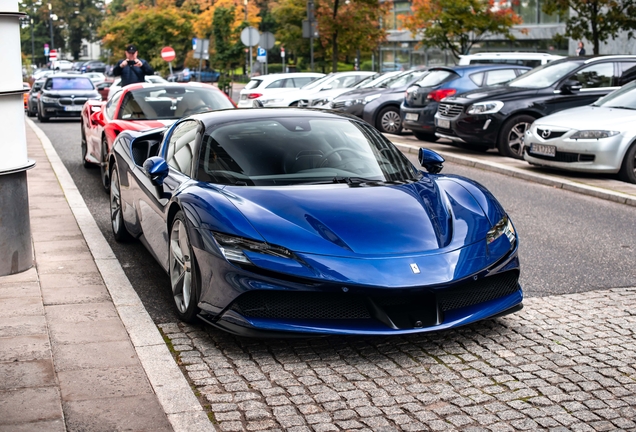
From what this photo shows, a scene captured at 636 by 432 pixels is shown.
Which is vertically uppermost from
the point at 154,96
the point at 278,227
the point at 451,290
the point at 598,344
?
the point at 154,96

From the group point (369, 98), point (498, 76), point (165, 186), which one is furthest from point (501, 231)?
point (369, 98)

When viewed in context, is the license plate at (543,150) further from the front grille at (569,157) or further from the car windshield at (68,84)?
the car windshield at (68,84)

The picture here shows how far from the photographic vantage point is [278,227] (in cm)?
504

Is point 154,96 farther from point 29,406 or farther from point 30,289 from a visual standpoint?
point 29,406

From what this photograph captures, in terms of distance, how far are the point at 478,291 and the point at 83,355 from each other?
7.29ft

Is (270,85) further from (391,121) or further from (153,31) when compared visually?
(153,31)

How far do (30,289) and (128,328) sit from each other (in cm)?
126

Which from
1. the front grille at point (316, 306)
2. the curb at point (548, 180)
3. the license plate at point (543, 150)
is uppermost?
the license plate at point (543, 150)

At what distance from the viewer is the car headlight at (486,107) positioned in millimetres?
15508

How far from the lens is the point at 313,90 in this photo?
1005 inches

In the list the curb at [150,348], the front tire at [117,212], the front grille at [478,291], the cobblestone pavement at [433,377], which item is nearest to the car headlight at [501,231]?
the front grille at [478,291]

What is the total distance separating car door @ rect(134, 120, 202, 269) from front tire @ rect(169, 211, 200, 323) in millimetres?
248

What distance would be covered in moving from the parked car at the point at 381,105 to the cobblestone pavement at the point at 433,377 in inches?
594

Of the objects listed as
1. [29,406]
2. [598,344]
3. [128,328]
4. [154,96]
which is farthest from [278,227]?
[154,96]
